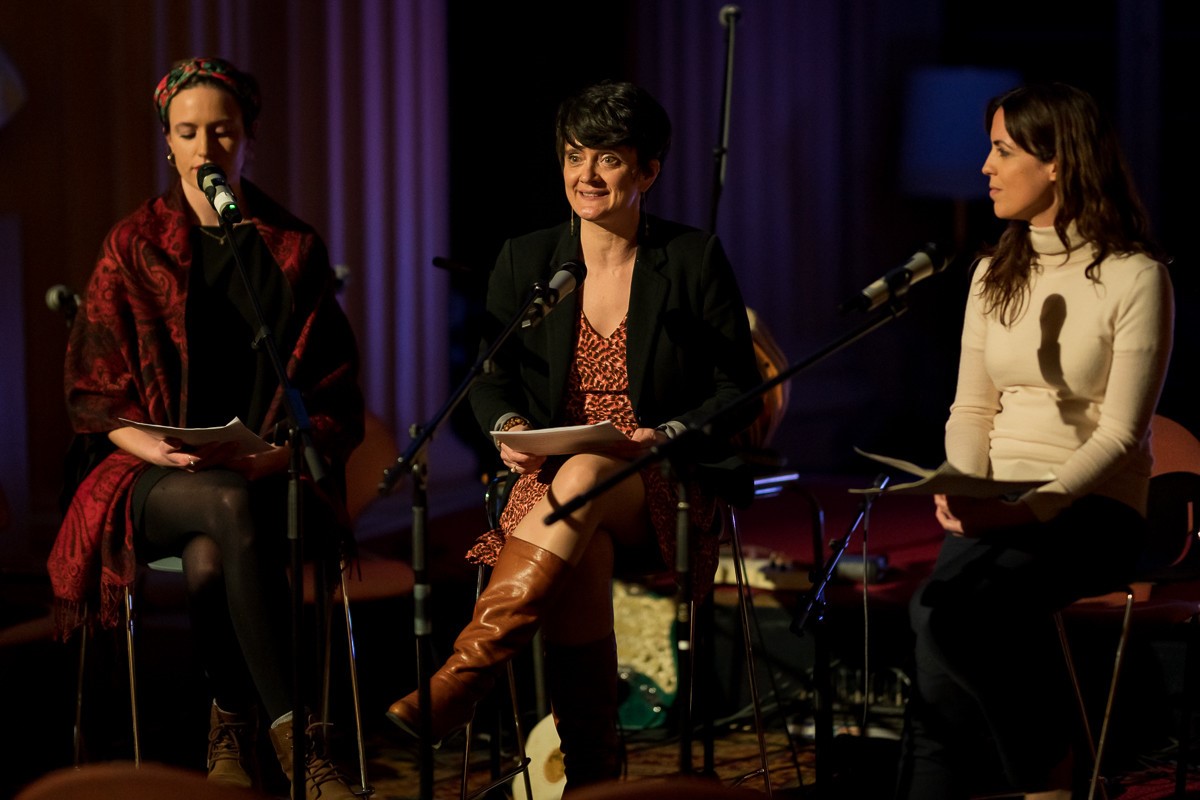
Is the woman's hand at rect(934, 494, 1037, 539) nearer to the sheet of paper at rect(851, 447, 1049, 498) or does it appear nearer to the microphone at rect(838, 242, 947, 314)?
the sheet of paper at rect(851, 447, 1049, 498)

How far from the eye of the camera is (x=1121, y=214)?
9.20 ft

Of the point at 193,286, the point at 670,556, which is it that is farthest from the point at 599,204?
the point at 193,286

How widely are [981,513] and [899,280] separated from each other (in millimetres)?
642

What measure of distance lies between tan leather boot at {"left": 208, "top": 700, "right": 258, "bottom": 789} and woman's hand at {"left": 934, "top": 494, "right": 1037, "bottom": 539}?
148 centimetres

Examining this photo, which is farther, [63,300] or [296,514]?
[63,300]

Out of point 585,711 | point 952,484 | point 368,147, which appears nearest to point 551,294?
point 952,484

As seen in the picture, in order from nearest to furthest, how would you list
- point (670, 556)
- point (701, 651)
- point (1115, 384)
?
point (1115, 384) → point (670, 556) → point (701, 651)

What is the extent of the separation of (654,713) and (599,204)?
158 cm

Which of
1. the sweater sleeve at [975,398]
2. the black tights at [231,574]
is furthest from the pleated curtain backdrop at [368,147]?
the sweater sleeve at [975,398]

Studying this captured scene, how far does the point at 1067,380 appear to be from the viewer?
9.16ft

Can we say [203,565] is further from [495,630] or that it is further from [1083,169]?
[1083,169]

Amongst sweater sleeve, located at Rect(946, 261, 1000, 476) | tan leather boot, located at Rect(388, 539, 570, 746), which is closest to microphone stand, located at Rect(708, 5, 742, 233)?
sweater sleeve, located at Rect(946, 261, 1000, 476)

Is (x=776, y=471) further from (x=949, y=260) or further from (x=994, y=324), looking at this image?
(x=949, y=260)

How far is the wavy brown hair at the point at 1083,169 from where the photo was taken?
2.79 meters
